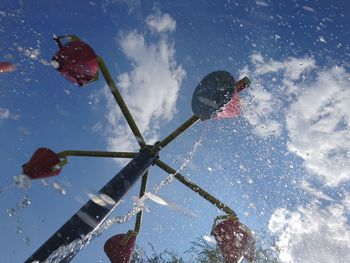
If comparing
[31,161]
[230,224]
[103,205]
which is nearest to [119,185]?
[103,205]

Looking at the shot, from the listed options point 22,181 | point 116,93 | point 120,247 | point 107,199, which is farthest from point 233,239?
point 22,181

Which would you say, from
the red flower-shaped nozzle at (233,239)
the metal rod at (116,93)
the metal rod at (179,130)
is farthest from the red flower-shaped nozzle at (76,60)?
the red flower-shaped nozzle at (233,239)

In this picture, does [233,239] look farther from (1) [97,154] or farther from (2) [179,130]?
(1) [97,154]

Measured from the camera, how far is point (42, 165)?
3611 mm

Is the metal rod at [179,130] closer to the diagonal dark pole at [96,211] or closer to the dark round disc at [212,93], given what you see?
the diagonal dark pole at [96,211]

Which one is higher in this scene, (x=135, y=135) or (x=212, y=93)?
(x=212, y=93)

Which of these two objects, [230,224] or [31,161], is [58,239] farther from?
[230,224]

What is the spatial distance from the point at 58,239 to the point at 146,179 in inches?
64.5

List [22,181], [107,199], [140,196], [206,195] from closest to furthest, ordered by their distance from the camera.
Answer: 1. [107,199]
2. [22,181]
3. [206,195]
4. [140,196]

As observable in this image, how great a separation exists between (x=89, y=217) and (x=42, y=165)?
1.23 meters

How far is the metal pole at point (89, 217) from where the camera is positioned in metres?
2.49

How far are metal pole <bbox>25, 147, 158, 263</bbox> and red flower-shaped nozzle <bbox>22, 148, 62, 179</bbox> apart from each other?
993 mm

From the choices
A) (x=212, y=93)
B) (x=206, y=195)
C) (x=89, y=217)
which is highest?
(x=212, y=93)

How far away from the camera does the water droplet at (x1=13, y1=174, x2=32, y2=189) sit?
3.46 m
